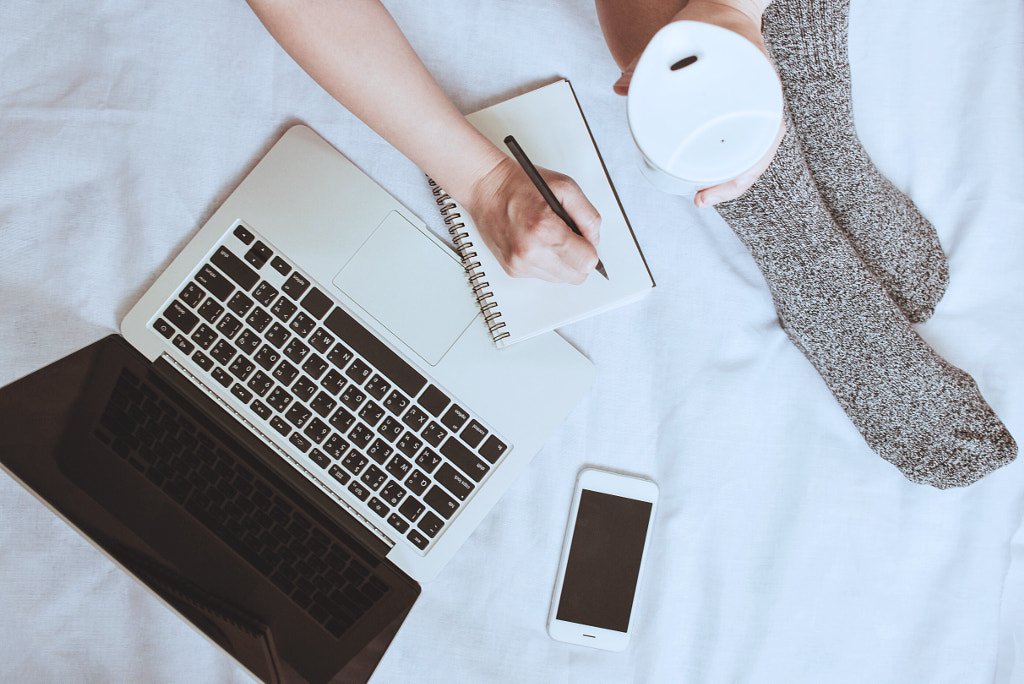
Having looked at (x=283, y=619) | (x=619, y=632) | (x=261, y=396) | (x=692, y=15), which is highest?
(x=692, y=15)

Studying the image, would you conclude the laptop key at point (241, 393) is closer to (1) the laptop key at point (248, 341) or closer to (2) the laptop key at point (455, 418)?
(1) the laptop key at point (248, 341)

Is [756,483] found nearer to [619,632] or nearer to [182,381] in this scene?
[619,632]

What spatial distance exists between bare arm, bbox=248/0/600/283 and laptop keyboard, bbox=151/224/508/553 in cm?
13

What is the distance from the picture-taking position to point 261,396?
46 centimetres

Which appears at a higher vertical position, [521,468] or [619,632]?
[521,468]

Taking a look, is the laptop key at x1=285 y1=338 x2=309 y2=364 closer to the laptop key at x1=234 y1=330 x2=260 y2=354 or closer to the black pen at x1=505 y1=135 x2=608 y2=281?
the laptop key at x1=234 y1=330 x2=260 y2=354

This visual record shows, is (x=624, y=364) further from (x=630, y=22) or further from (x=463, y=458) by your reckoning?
(x=630, y=22)

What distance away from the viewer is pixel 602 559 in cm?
48

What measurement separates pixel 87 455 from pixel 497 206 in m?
0.34

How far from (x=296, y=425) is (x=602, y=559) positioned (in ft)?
0.82

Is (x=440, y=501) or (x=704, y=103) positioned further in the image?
(x=440, y=501)

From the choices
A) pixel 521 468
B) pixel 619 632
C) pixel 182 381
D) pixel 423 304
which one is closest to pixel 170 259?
pixel 182 381

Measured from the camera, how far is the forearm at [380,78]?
0.34 m

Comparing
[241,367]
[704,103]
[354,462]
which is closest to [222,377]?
[241,367]
